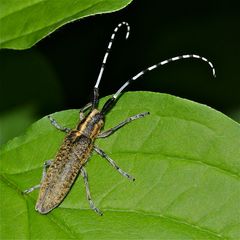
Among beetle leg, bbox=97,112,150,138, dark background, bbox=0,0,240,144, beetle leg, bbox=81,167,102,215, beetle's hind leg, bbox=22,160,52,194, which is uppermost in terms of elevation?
Answer: beetle leg, bbox=97,112,150,138

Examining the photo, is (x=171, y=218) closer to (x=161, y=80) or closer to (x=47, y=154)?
(x=47, y=154)

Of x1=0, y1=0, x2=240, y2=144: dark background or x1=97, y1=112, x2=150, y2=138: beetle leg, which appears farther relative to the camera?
x1=0, y1=0, x2=240, y2=144: dark background

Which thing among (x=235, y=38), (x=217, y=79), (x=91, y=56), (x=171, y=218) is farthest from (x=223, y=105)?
(x=171, y=218)

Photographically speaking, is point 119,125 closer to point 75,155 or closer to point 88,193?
point 88,193

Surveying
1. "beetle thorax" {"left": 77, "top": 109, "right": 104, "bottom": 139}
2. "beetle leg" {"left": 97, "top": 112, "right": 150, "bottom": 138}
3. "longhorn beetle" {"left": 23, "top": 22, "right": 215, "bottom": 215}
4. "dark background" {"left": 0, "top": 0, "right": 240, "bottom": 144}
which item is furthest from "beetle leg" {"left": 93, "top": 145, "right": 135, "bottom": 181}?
"dark background" {"left": 0, "top": 0, "right": 240, "bottom": 144}

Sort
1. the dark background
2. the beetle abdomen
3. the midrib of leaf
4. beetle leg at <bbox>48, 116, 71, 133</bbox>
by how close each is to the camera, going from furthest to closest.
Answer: the dark background, the beetle abdomen, beetle leg at <bbox>48, 116, 71, 133</bbox>, the midrib of leaf

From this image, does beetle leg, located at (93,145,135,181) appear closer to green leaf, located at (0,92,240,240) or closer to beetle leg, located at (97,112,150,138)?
green leaf, located at (0,92,240,240)

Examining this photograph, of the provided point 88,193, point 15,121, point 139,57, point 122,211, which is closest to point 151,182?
point 122,211

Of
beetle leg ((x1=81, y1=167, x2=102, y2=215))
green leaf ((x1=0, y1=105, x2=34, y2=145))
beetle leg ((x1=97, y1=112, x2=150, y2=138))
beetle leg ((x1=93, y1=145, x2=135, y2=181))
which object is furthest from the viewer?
green leaf ((x1=0, y1=105, x2=34, y2=145))
